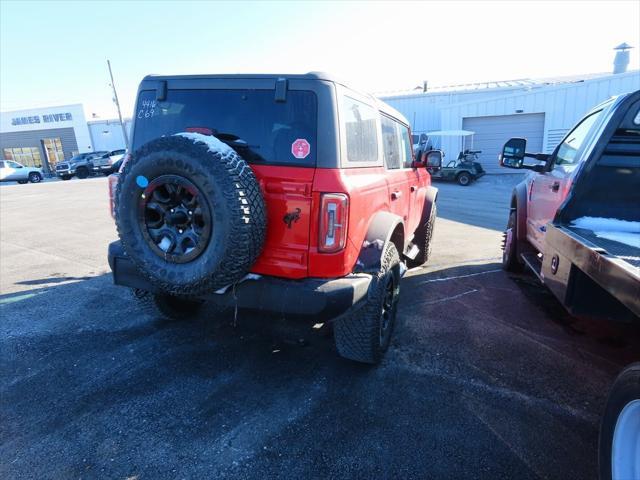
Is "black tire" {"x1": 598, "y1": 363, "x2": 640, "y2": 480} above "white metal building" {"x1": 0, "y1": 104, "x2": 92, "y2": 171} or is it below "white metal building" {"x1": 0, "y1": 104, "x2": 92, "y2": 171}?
below

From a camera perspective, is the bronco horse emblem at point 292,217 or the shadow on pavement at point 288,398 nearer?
the shadow on pavement at point 288,398

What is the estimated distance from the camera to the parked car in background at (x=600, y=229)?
159 cm

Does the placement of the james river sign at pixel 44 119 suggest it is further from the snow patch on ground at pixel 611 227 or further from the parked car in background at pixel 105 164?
the snow patch on ground at pixel 611 227

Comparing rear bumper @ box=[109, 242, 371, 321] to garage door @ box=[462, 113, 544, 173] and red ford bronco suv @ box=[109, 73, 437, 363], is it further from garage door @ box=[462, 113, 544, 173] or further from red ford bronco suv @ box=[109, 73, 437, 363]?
garage door @ box=[462, 113, 544, 173]

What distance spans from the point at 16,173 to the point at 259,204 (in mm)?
29459

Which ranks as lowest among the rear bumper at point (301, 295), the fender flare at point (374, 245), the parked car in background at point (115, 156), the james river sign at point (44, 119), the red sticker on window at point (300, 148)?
the rear bumper at point (301, 295)

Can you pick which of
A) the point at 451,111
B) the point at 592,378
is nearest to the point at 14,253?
the point at 592,378

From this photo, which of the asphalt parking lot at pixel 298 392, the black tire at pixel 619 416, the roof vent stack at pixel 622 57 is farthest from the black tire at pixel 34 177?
A: the roof vent stack at pixel 622 57

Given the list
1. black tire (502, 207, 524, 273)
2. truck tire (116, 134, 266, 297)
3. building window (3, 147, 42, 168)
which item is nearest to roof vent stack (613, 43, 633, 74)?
black tire (502, 207, 524, 273)

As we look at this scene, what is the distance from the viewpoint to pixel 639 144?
291 cm

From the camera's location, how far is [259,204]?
93.4 inches

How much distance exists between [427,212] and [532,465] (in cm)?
385

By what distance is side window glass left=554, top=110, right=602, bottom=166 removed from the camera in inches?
134

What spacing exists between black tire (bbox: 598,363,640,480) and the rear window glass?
1900 millimetres
